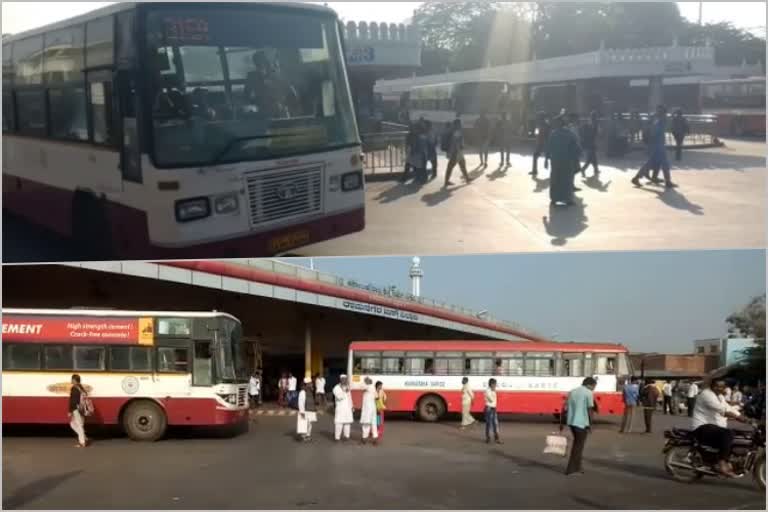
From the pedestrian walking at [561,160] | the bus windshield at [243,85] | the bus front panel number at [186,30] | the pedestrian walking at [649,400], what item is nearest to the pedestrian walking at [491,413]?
the pedestrian walking at [649,400]

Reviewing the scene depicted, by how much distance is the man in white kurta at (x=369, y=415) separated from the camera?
23.6 feet

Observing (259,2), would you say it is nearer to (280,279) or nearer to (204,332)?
(280,279)

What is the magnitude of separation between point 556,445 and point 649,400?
117cm

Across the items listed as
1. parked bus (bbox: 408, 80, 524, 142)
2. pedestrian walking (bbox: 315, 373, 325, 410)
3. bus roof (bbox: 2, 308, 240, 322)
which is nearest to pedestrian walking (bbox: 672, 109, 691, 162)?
parked bus (bbox: 408, 80, 524, 142)

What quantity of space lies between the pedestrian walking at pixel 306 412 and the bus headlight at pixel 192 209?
5.99 ft

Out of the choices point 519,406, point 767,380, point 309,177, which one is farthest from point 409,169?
point 767,380

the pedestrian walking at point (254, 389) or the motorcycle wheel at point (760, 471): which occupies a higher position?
the pedestrian walking at point (254, 389)

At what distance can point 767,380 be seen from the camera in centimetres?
658

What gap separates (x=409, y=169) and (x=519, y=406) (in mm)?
2125

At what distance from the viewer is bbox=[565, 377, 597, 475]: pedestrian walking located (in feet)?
21.8

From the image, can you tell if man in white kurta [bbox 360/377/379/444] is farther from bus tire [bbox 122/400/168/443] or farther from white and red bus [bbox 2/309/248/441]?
bus tire [bbox 122/400/168/443]

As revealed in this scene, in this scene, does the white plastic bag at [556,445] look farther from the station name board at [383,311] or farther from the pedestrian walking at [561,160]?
the pedestrian walking at [561,160]

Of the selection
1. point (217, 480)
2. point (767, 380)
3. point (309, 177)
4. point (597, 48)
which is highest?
point (597, 48)

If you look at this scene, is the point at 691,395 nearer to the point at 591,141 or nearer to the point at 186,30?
the point at 591,141
